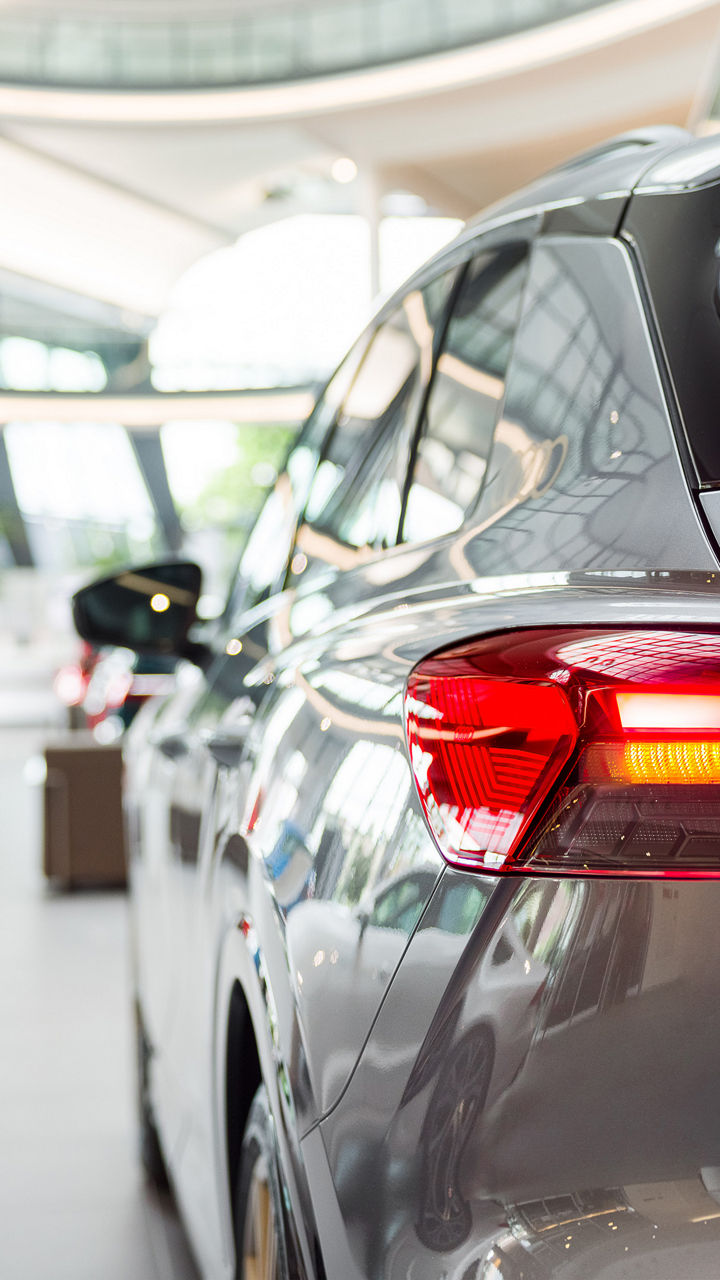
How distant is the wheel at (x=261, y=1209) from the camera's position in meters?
1.31

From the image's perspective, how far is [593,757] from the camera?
38.5 inches

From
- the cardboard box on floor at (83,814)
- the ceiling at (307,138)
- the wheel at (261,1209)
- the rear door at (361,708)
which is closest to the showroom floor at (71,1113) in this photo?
the cardboard box on floor at (83,814)

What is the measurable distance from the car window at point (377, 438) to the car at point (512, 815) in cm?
2

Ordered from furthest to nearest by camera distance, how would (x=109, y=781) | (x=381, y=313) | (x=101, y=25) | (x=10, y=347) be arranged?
(x=10, y=347) < (x=101, y=25) < (x=109, y=781) < (x=381, y=313)

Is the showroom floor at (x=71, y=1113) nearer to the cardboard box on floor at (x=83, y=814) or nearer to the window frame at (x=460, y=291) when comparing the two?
the cardboard box on floor at (x=83, y=814)

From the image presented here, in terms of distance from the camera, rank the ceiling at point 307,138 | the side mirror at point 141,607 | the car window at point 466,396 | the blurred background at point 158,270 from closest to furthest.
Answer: the car window at point 466,396 → the side mirror at point 141,607 → the blurred background at point 158,270 → the ceiling at point 307,138

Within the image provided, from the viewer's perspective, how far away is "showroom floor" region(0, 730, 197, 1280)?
273 centimetres

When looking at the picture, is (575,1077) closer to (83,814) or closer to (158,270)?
(83,814)

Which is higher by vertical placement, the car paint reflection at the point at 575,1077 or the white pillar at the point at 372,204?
the white pillar at the point at 372,204

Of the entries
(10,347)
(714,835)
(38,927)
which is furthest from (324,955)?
(10,347)

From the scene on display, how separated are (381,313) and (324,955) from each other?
3.73 feet

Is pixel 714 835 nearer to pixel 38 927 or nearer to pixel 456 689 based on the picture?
pixel 456 689

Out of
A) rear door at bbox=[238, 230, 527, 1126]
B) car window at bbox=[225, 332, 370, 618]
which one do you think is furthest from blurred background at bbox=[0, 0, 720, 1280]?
rear door at bbox=[238, 230, 527, 1126]

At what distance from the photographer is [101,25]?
928 inches
